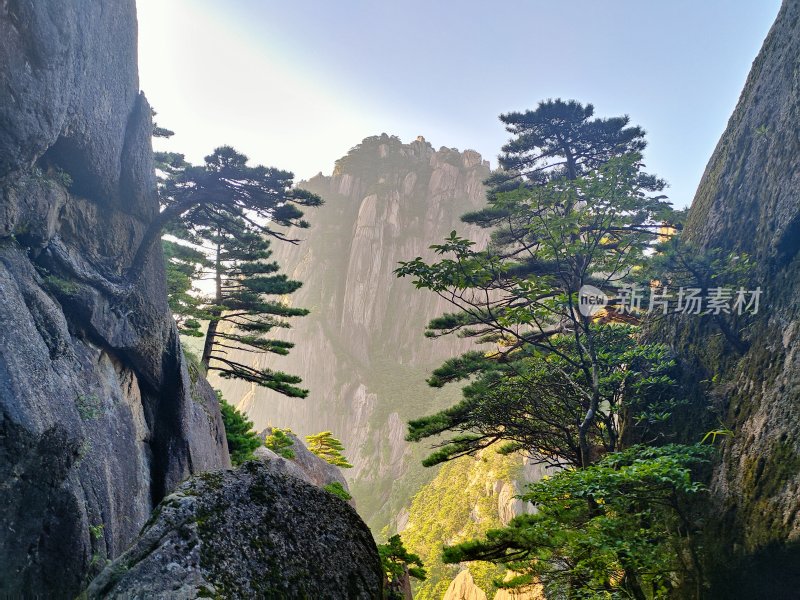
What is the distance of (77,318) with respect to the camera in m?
7.51

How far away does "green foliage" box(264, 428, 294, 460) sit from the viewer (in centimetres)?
1890

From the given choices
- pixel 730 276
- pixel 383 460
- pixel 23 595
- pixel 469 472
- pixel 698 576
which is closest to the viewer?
pixel 23 595

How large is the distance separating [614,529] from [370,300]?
88704 millimetres

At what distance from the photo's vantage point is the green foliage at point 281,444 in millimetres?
18895

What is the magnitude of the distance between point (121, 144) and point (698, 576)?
482 inches

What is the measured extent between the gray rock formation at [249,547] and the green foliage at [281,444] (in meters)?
15.7

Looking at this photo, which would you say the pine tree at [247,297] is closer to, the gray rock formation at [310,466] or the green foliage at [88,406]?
the gray rock formation at [310,466]

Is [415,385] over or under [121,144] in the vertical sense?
under

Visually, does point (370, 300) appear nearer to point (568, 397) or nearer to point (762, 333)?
point (568, 397)

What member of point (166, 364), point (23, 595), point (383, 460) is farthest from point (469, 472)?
point (23, 595)

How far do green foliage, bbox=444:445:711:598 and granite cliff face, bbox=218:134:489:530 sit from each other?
6874 centimetres

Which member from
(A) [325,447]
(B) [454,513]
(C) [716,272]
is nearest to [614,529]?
(C) [716,272]

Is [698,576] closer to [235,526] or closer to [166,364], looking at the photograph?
[235,526]

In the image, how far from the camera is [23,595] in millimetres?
4402
